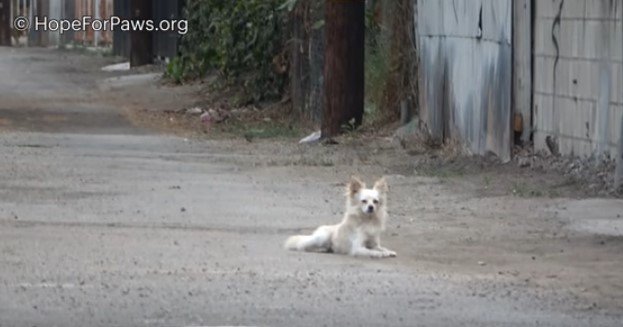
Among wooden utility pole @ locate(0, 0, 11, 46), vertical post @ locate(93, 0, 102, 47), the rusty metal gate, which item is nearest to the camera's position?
the rusty metal gate

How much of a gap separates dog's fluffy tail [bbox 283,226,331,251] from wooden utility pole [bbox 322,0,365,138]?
1031 cm

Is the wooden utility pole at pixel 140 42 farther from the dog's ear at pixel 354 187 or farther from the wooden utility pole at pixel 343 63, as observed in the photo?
the dog's ear at pixel 354 187

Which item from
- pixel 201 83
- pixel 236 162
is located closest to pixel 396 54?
pixel 236 162

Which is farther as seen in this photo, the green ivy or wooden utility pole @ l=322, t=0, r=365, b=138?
the green ivy

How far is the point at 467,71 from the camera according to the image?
18.5m

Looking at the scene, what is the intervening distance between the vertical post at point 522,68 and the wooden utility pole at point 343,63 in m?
4.83

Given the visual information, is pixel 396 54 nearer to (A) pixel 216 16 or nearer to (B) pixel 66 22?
(A) pixel 216 16

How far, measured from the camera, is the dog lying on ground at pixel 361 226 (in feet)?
35.4

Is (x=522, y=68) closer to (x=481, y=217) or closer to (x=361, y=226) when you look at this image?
(x=481, y=217)

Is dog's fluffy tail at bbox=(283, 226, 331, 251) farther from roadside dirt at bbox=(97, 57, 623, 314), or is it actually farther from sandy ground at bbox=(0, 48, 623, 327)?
roadside dirt at bbox=(97, 57, 623, 314)

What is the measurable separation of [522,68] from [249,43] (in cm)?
1128

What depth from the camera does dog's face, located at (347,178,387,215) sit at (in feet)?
35.3

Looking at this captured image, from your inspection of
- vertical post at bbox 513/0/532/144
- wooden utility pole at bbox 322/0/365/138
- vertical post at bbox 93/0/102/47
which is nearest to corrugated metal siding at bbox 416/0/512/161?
vertical post at bbox 513/0/532/144

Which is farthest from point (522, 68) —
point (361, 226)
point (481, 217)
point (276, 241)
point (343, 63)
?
point (361, 226)
